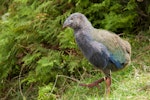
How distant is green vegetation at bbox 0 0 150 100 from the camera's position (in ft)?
21.4

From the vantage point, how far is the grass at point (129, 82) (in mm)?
5070

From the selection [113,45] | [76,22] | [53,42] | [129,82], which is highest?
[76,22]

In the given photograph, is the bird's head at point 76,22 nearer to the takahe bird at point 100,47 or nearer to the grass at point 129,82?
the takahe bird at point 100,47

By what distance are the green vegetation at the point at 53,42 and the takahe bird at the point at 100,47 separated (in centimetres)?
78

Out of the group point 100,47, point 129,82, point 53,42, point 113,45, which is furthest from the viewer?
point 53,42

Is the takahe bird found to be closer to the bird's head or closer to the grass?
the bird's head

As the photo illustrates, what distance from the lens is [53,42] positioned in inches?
275

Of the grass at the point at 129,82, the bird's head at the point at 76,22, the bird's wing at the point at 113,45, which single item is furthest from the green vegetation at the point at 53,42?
the bird's head at the point at 76,22

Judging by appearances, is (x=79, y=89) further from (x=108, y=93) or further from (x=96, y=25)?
(x=96, y=25)

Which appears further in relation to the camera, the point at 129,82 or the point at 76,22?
the point at 129,82

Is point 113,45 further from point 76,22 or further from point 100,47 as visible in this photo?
point 76,22

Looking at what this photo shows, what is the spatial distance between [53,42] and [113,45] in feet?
6.07

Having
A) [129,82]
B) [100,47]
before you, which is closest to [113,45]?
[100,47]

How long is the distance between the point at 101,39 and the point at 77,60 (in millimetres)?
1342
